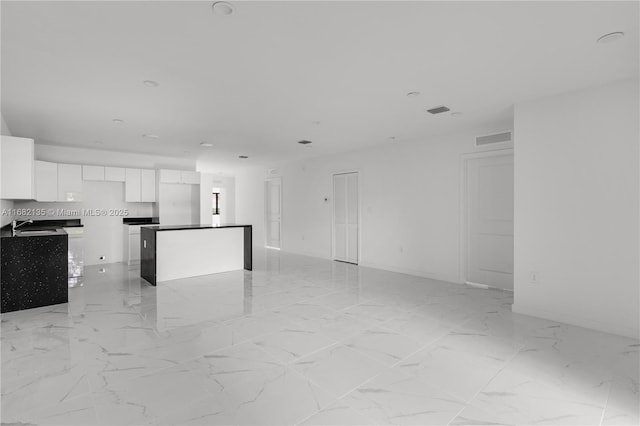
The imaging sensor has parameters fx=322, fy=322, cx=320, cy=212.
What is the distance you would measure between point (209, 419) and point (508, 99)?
441 centimetres

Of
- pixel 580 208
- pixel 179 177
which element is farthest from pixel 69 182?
pixel 580 208

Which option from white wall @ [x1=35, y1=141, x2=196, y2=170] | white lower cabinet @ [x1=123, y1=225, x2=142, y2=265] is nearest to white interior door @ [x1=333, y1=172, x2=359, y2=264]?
white wall @ [x1=35, y1=141, x2=196, y2=170]

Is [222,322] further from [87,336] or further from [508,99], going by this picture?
[508,99]

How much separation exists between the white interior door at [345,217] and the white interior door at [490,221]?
8.54 feet

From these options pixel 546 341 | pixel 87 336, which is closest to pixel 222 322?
pixel 87 336

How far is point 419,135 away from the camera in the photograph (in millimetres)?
5828

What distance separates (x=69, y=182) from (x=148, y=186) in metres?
1.49

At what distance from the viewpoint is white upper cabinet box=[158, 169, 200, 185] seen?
7695 millimetres

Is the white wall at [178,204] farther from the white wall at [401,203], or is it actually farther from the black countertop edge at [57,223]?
the white wall at [401,203]

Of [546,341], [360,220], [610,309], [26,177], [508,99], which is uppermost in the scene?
[508,99]

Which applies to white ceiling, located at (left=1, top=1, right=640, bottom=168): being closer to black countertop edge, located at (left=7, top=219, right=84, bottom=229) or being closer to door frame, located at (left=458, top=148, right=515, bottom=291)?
door frame, located at (left=458, top=148, right=515, bottom=291)

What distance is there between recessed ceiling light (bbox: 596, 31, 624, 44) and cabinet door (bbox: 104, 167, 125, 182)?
812cm

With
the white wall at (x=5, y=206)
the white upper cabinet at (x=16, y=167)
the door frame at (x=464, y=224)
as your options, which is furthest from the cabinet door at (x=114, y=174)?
the door frame at (x=464, y=224)

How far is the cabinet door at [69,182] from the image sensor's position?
256 inches
